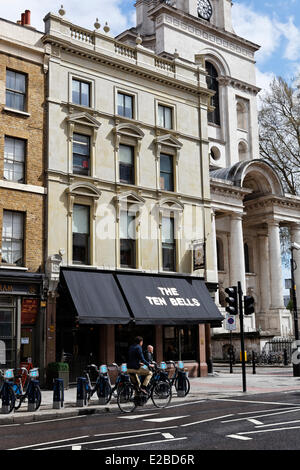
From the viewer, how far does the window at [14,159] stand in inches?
872

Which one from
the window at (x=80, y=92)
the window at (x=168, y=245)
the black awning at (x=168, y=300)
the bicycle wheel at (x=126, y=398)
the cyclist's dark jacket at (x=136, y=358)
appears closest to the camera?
the bicycle wheel at (x=126, y=398)

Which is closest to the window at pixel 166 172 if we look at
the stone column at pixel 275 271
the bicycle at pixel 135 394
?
the bicycle at pixel 135 394

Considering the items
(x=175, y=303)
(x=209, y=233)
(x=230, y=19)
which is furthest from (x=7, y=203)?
(x=230, y=19)

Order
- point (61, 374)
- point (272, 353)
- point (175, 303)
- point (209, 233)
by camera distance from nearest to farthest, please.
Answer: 1. point (61, 374)
2. point (175, 303)
3. point (209, 233)
4. point (272, 353)

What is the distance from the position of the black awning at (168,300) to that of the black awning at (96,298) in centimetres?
51

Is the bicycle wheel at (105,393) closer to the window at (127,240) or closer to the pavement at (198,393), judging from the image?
the pavement at (198,393)

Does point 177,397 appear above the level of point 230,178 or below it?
below

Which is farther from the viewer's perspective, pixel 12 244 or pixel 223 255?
pixel 223 255

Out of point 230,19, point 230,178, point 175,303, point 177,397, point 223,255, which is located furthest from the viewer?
point 230,19

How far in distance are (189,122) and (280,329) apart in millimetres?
19823

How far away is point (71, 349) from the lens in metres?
A: 22.7

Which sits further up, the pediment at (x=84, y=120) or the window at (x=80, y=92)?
the window at (x=80, y=92)

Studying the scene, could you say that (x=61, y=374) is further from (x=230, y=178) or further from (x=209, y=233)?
(x=230, y=178)

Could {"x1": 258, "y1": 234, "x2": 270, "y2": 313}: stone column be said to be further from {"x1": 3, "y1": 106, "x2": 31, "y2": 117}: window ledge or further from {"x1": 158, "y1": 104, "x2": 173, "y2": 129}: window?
{"x1": 3, "y1": 106, "x2": 31, "y2": 117}: window ledge
